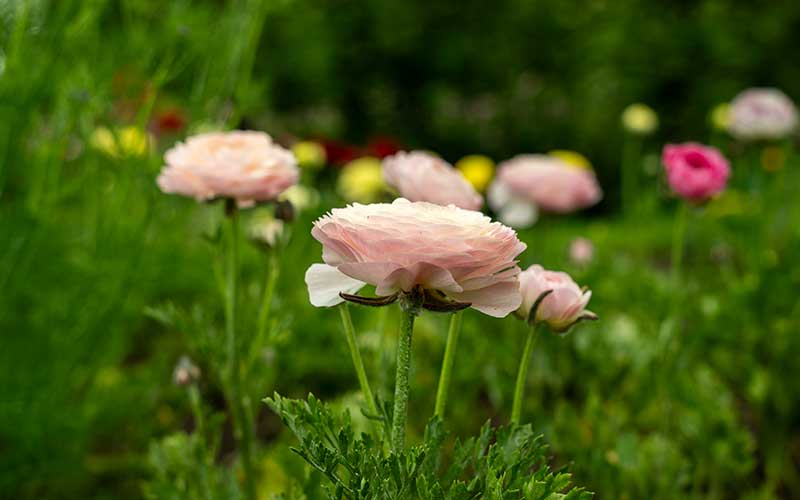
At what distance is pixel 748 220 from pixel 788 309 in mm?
552

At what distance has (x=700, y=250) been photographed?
120 inches

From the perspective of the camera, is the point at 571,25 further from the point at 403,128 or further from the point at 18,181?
the point at 18,181

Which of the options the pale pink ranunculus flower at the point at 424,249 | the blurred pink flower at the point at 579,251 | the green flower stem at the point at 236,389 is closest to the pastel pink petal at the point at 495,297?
the pale pink ranunculus flower at the point at 424,249

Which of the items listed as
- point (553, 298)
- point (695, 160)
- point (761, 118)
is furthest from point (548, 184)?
point (761, 118)

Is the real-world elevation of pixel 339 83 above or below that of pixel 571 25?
below

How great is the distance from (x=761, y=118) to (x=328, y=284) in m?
2.15

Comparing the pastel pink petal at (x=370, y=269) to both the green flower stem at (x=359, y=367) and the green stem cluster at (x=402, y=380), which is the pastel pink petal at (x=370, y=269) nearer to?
the green stem cluster at (x=402, y=380)

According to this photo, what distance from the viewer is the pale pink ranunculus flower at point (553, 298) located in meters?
0.73

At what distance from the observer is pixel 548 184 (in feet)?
5.57

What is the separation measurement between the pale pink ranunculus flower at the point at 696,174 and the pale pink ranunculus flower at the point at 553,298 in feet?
2.47

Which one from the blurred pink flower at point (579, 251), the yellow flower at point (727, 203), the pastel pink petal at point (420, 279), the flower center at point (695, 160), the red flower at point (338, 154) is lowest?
the yellow flower at point (727, 203)

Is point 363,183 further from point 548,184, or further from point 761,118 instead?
point 761,118

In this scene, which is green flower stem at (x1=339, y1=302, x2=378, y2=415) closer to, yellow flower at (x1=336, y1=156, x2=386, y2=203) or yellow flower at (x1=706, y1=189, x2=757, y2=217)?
yellow flower at (x1=336, y1=156, x2=386, y2=203)

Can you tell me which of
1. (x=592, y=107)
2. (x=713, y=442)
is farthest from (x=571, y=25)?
(x=713, y=442)
